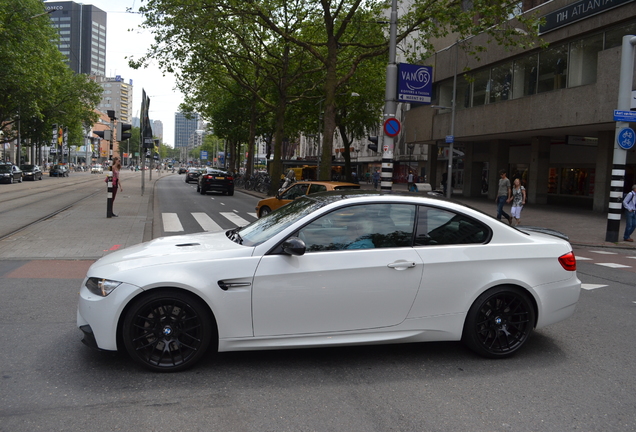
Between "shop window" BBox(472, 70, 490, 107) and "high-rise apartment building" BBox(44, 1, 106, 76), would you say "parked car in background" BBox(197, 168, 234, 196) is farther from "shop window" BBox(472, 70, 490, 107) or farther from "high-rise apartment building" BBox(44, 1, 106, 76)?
"high-rise apartment building" BBox(44, 1, 106, 76)

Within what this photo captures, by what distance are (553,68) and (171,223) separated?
58.9ft

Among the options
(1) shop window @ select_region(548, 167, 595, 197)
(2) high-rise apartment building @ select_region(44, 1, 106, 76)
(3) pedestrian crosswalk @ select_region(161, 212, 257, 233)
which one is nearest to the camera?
(3) pedestrian crosswalk @ select_region(161, 212, 257, 233)

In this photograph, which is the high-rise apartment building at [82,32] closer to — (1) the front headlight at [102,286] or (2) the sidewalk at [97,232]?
(2) the sidewalk at [97,232]

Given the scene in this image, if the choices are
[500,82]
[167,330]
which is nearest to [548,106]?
[500,82]

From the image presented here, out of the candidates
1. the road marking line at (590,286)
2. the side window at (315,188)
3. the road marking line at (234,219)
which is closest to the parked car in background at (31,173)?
the road marking line at (234,219)

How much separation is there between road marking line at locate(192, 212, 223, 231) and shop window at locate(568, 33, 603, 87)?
52.0 feet

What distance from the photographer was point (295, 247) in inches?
163

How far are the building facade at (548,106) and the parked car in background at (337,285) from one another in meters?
17.7

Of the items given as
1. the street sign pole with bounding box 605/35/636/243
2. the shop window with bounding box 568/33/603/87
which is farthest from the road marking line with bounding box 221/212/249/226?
the shop window with bounding box 568/33/603/87

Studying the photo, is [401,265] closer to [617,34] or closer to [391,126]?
[391,126]

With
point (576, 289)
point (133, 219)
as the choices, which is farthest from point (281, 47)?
point (576, 289)

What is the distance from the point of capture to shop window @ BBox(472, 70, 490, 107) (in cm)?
2958

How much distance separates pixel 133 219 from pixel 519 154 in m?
24.2

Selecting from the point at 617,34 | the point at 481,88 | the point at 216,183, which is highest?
the point at 617,34
